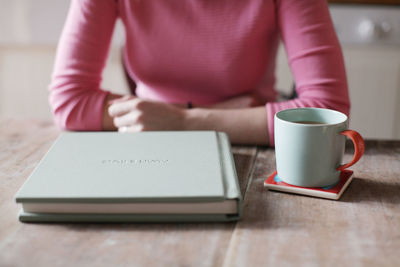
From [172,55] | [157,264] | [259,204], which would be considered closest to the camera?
[157,264]

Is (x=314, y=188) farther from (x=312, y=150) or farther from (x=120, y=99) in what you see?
(x=120, y=99)

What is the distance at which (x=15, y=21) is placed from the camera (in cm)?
199

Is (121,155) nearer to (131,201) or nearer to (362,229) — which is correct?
(131,201)

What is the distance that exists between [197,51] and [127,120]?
11.6 inches

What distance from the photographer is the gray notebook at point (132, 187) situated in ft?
1.74

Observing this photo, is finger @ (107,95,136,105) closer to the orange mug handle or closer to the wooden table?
the wooden table

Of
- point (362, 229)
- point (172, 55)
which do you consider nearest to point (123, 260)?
point (362, 229)

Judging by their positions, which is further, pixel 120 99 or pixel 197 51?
pixel 197 51

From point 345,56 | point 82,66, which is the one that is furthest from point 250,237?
point 345,56

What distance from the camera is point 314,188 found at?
614 millimetres

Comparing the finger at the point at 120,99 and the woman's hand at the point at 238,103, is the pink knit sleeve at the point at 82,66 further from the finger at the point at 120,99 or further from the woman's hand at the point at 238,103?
the woman's hand at the point at 238,103

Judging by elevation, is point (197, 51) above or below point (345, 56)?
above

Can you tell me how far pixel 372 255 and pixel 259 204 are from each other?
0.16 meters

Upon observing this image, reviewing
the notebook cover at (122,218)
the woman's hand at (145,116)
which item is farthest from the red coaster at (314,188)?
the woman's hand at (145,116)
